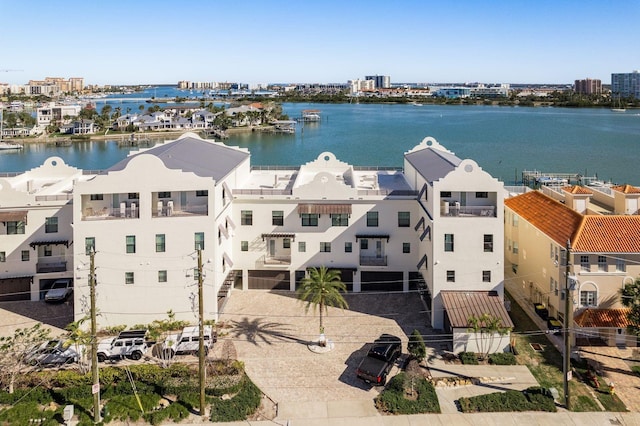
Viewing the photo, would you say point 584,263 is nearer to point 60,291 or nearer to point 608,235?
point 608,235

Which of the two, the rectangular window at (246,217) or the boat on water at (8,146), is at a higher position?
the boat on water at (8,146)

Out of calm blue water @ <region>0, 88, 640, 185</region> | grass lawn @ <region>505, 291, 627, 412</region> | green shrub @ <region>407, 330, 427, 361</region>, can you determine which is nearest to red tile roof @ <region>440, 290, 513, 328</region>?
grass lawn @ <region>505, 291, 627, 412</region>

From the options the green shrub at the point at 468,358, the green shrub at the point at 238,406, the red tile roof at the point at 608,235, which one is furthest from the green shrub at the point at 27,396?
the red tile roof at the point at 608,235

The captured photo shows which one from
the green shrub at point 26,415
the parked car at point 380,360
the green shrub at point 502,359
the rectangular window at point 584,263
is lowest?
the green shrub at point 26,415

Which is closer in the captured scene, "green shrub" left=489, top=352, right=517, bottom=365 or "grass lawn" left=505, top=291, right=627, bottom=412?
"grass lawn" left=505, top=291, right=627, bottom=412

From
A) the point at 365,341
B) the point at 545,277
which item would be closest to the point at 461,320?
the point at 365,341

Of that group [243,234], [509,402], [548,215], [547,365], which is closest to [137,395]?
[243,234]

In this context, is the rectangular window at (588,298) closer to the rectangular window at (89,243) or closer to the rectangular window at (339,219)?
the rectangular window at (339,219)

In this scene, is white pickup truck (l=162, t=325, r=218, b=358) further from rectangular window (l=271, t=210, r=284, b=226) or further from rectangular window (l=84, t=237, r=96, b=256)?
rectangular window (l=271, t=210, r=284, b=226)

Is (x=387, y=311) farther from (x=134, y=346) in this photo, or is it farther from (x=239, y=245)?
(x=134, y=346)
